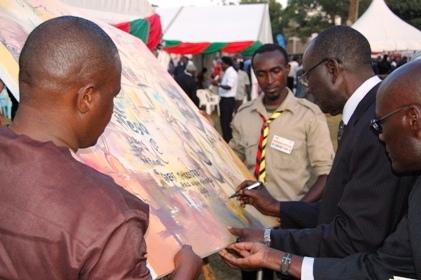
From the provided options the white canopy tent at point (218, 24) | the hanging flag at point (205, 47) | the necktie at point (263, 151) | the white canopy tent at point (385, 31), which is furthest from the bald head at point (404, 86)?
the white canopy tent at point (385, 31)

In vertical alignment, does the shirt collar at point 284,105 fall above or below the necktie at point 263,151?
above

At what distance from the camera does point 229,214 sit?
2.41m

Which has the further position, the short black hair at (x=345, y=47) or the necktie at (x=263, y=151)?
the necktie at (x=263, y=151)

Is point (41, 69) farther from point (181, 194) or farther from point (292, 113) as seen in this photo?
point (292, 113)

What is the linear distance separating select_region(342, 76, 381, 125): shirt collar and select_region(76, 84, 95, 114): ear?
134 centimetres

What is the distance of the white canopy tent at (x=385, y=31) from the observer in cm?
1985

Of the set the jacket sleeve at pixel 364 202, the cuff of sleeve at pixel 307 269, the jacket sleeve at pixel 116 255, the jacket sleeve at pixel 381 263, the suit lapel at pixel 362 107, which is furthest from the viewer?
the suit lapel at pixel 362 107

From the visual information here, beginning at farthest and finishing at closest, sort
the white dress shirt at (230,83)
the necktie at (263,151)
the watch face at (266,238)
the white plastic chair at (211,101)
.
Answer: the white plastic chair at (211,101) → the white dress shirt at (230,83) → the necktie at (263,151) → the watch face at (266,238)

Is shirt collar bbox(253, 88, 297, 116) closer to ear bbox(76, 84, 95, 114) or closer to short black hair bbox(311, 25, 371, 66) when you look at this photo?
short black hair bbox(311, 25, 371, 66)

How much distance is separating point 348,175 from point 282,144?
125cm

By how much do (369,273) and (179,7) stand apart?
19.5 meters

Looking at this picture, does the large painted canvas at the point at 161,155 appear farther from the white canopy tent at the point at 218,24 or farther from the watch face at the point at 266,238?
the white canopy tent at the point at 218,24

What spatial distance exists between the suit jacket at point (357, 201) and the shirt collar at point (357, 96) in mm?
48

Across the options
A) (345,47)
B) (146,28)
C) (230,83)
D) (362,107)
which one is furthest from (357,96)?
(230,83)
